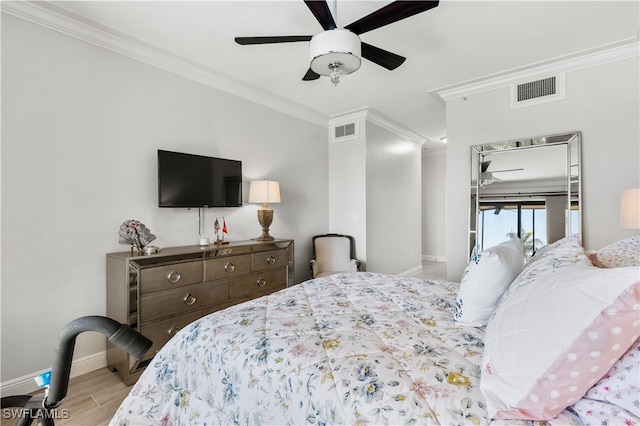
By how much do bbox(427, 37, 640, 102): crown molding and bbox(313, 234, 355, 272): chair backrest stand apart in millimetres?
2289

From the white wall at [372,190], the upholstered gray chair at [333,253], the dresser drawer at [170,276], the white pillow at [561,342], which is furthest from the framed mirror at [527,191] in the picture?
the dresser drawer at [170,276]

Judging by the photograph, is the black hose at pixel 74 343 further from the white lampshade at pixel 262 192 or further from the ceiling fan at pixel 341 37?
the white lampshade at pixel 262 192

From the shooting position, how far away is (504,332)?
0.91m

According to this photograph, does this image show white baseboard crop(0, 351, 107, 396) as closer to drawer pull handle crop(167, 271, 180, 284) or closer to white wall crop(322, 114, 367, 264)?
drawer pull handle crop(167, 271, 180, 284)

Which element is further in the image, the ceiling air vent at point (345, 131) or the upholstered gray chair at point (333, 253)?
the ceiling air vent at point (345, 131)

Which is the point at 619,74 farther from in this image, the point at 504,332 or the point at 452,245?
the point at 504,332

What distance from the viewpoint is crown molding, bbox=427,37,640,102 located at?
2.76m

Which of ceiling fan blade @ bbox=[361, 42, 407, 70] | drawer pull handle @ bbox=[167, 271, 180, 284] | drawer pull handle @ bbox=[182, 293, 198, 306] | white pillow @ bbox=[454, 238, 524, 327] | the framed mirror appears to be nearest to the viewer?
white pillow @ bbox=[454, 238, 524, 327]

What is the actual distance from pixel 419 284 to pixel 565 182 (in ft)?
7.19

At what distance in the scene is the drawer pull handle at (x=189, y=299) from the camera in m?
2.49

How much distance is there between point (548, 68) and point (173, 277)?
4054 mm

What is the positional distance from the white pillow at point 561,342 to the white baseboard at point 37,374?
91.1 inches

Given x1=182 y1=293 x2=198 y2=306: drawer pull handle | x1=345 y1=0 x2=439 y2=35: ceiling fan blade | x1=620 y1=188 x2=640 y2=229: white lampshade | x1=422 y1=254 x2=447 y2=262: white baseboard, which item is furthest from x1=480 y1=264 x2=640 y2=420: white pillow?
x1=422 y1=254 x2=447 y2=262: white baseboard

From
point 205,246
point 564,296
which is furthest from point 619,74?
point 205,246
